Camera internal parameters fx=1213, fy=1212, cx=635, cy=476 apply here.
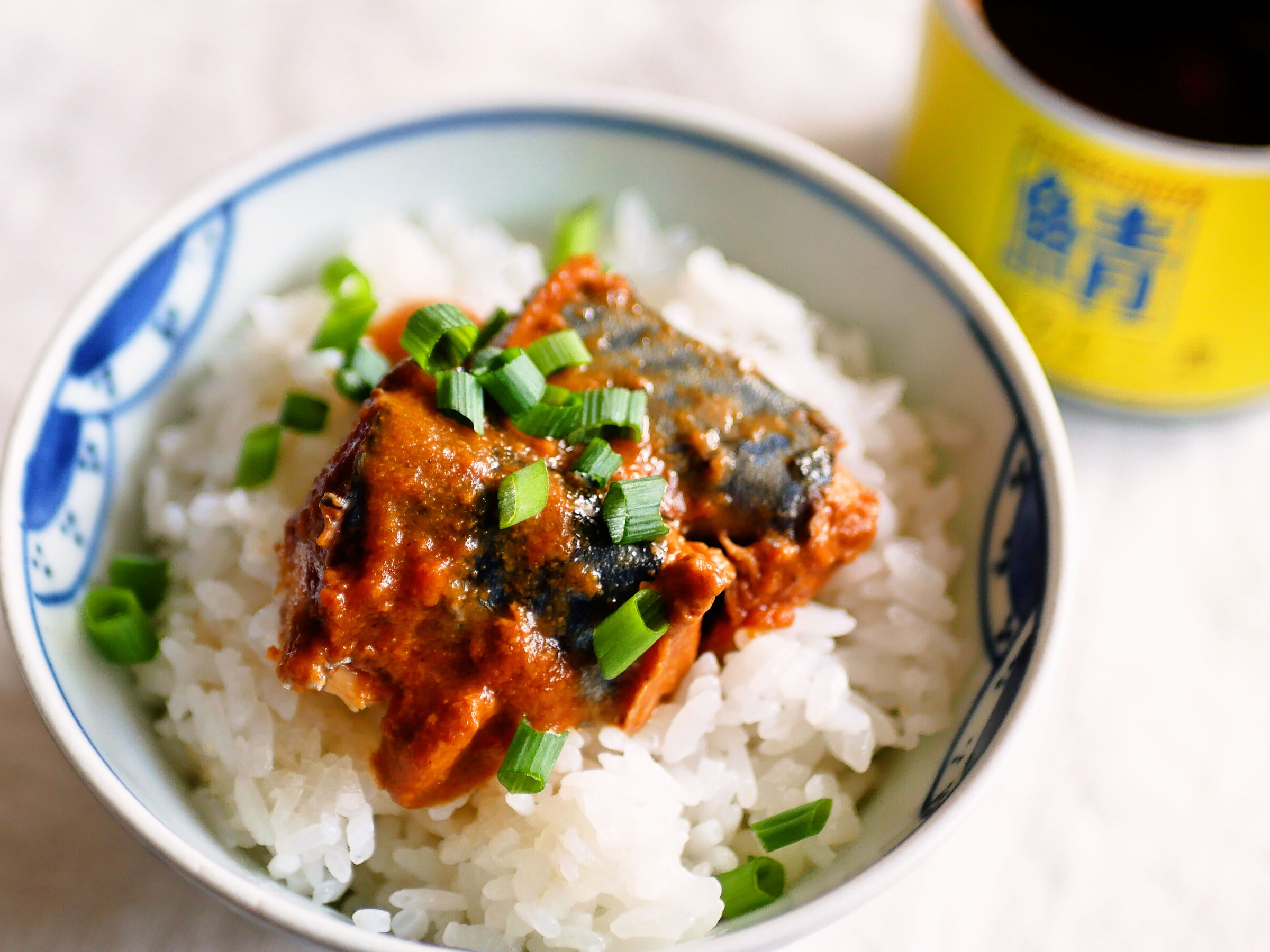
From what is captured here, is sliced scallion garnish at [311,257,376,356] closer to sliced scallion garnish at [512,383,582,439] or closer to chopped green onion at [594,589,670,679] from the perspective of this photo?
sliced scallion garnish at [512,383,582,439]

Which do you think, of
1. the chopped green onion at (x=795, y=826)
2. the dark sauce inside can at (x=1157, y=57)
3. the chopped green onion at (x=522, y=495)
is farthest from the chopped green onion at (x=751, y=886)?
the dark sauce inside can at (x=1157, y=57)

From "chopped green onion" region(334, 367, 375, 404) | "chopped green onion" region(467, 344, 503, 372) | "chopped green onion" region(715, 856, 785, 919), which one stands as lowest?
"chopped green onion" region(715, 856, 785, 919)

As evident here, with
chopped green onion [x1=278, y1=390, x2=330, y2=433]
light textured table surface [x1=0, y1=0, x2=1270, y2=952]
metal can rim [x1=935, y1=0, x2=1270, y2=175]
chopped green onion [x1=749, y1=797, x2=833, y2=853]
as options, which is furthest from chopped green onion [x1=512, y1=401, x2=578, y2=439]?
metal can rim [x1=935, y1=0, x2=1270, y2=175]

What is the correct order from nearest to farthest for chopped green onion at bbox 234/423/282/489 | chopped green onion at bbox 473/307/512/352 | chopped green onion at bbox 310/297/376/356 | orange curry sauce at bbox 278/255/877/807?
orange curry sauce at bbox 278/255/877/807 → chopped green onion at bbox 473/307/512/352 → chopped green onion at bbox 234/423/282/489 → chopped green onion at bbox 310/297/376/356

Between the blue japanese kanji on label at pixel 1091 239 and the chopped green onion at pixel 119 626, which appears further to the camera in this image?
the blue japanese kanji on label at pixel 1091 239

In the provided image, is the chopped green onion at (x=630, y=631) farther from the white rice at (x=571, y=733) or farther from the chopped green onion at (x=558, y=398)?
the chopped green onion at (x=558, y=398)
